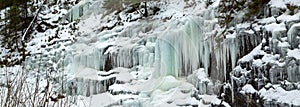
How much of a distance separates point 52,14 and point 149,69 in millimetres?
5839

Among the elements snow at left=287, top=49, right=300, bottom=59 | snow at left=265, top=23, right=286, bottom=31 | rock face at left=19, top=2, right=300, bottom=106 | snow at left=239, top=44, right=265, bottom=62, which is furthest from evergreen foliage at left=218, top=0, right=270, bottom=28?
snow at left=287, top=49, right=300, bottom=59

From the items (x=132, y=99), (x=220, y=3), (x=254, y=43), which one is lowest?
(x=132, y=99)

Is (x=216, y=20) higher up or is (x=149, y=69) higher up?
(x=216, y=20)

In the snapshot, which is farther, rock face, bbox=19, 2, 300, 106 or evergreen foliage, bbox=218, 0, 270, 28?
evergreen foliage, bbox=218, 0, 270, 28

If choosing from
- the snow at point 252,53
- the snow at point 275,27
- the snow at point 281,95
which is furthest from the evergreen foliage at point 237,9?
the snow at point 281,95

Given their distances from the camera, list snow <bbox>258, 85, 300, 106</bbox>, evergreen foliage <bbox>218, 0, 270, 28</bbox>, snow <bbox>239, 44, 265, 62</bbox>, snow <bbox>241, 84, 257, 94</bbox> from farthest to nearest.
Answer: evergreen foliage <bbox>218, 0, 270, 28</bbox> < snow <bbox>239, 44, 265, 62</bbox> < snow <bbox>241, 84, 257, 94</bbox> < snow <bbox>258, 85, 300, 106</bbox>

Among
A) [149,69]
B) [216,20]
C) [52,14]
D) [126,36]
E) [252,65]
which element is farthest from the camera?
[52,14]

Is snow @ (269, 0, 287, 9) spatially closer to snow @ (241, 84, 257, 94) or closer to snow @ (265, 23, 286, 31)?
snow @ (265, 23, 286, 31)

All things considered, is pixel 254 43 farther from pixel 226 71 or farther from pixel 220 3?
pixel 220 3

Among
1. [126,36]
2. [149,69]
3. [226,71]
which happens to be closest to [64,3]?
[126,36]

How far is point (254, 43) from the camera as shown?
6234 mm

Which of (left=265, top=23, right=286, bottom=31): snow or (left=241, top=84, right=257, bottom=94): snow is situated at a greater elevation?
(left=265, top=23, right=286, bottom=31): snow

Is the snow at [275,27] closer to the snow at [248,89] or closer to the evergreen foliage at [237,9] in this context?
the evergreen foliage at [237,9]

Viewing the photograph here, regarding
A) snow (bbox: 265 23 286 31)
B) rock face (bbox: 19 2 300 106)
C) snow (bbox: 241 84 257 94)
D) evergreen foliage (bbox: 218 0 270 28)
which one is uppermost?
evergreen foliage (bbox: 218 0 270 28)
